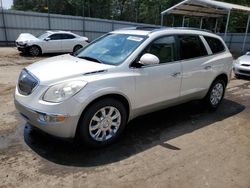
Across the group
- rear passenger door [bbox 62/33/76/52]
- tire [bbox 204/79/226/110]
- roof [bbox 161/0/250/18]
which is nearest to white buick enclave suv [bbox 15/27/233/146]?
tire [bbox 204/79/226/110]

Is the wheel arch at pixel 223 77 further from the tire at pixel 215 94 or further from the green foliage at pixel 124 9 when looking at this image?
the green foliage at pixel 124 9

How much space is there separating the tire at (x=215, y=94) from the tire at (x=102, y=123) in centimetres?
241

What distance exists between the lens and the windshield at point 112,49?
3.95 m

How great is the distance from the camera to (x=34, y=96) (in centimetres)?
332

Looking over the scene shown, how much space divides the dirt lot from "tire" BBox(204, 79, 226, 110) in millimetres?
566

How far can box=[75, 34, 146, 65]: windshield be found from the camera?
3.95 m

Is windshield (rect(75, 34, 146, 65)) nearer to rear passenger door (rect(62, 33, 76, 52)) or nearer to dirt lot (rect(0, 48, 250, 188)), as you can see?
dirt lot (rect(0, 48, 250, 188))

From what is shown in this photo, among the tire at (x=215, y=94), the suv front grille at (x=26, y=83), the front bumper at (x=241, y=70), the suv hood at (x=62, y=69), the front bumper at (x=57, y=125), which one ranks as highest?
the suv hood at (x=62, y=69)

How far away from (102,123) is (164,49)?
1739 mm

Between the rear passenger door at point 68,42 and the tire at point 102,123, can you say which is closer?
the tire at point 102,123

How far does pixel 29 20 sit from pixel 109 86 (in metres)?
18.7

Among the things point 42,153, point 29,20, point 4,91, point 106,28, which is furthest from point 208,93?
point 106,28

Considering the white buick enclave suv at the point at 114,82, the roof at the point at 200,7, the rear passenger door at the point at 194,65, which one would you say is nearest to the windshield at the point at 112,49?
the white buick enclave suv at the point at 114,82

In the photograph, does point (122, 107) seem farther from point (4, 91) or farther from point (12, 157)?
point (4, 91)
